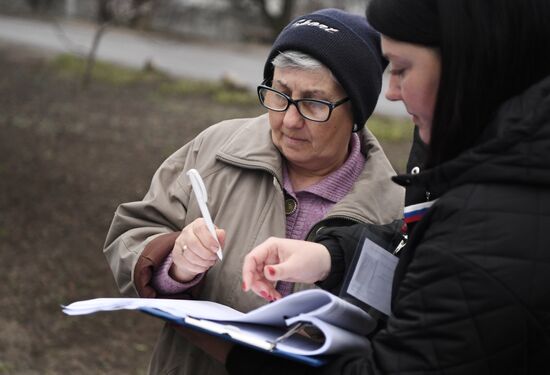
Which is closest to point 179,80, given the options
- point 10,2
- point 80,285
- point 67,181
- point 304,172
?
point 67,181

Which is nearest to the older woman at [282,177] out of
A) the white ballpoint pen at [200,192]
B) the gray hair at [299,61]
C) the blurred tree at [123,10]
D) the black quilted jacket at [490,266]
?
the gray hair at [299,61]

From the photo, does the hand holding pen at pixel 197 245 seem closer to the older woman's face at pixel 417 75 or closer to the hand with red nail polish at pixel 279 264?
the hand with red nail polish at pixel 279 264

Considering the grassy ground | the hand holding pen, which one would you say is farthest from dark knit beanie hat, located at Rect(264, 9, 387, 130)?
the grassy ground

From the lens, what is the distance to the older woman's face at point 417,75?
61.4 inches

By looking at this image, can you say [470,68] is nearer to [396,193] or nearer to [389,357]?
[389,357]

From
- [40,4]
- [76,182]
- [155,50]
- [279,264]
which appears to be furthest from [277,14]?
[279,264]

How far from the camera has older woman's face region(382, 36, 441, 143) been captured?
1.56 meters

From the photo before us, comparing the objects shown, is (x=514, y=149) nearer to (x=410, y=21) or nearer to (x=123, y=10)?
(x=410, y=21)

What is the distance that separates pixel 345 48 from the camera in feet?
7.84

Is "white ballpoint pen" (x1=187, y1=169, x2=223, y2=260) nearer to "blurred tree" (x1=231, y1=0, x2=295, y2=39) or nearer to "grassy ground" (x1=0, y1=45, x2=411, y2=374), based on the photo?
"grassy ground" (x1=0, y1=45, x2=411, y2=374)

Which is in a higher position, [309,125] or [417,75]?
[417,75]

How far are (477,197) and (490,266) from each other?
12 cm

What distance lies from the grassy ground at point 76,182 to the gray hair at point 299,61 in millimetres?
Answer: 2809

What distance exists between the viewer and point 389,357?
59.4 inches
